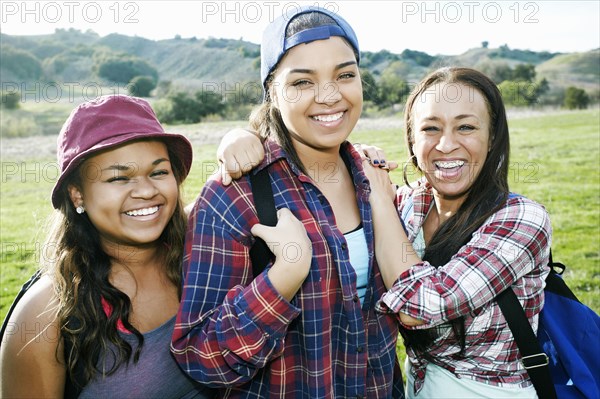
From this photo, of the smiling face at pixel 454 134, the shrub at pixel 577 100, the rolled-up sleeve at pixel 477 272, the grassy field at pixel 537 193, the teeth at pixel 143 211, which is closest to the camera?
the rolled-up sleeve at pixel 477 272

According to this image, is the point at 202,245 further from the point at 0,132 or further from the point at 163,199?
the point at 0,132

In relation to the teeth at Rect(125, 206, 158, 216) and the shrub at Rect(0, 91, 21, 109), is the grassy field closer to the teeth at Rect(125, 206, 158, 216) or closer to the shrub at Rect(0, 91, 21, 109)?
the teeth at Rect(125, 206, 158, 216)

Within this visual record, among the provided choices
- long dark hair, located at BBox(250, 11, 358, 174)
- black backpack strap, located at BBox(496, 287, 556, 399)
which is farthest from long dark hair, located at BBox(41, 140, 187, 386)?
black backpack strap, located at BBox(496, 287, 556, 399)

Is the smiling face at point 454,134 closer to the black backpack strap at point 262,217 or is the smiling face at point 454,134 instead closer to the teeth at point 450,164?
the teeth at point 450,164

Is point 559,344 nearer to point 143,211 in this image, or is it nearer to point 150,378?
point 150,378

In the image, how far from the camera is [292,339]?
2260mm

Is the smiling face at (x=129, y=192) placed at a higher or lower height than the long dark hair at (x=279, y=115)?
lower

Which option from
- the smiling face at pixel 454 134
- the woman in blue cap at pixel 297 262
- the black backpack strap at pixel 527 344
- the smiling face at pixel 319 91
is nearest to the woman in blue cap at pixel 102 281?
the woman in blue cap at pixel 297 262

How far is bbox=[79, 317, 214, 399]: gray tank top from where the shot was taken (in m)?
2.27

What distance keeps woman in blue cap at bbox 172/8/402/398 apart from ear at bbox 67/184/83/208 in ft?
1.89

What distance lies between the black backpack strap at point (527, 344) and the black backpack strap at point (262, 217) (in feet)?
3.68

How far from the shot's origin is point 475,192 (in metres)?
2.67

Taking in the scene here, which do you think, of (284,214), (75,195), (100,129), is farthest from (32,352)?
(284,214)

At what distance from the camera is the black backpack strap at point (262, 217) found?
7.06ft
